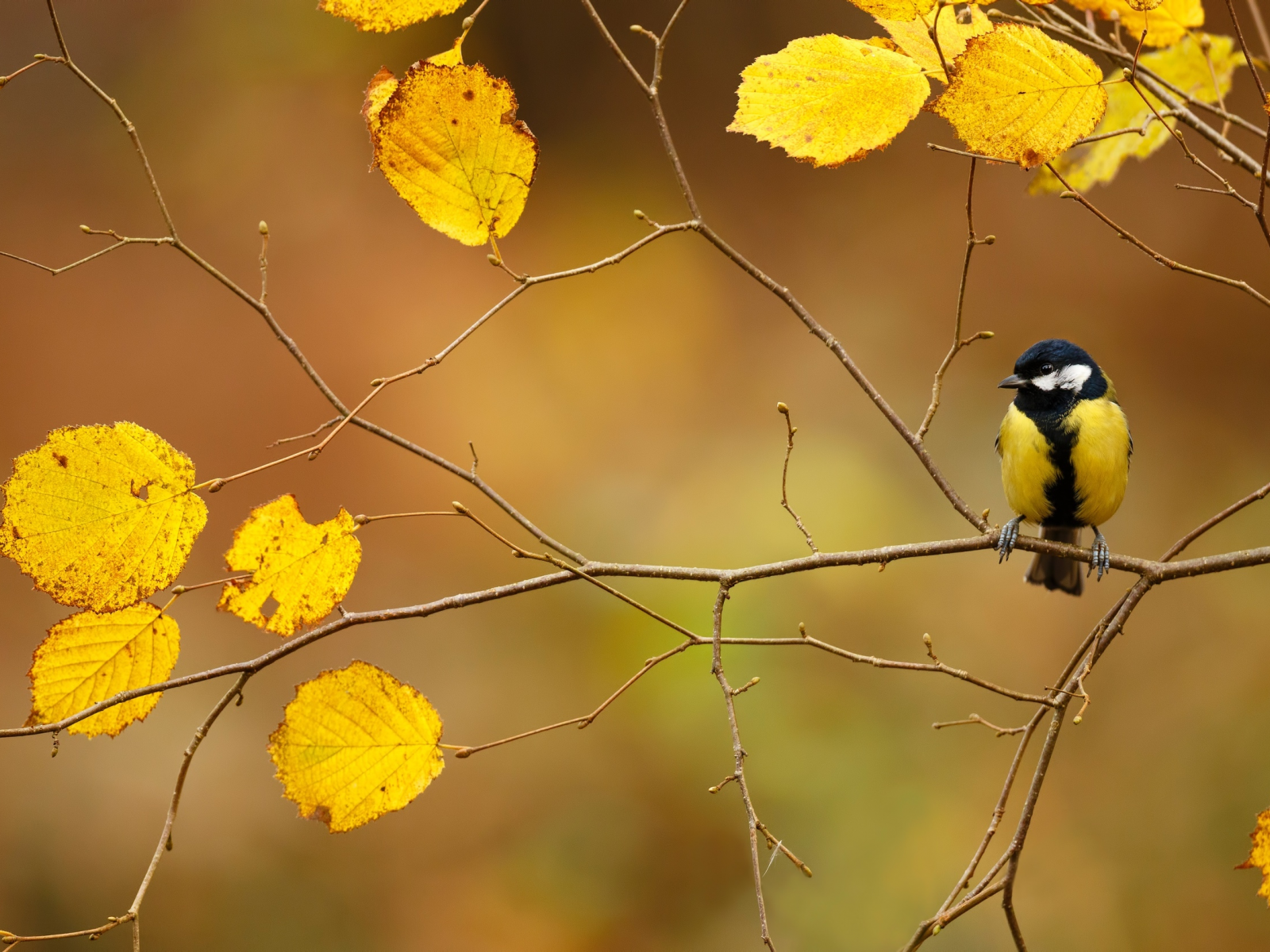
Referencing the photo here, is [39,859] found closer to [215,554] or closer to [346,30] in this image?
[215,554]

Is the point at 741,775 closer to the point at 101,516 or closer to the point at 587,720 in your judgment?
the point at 587,720

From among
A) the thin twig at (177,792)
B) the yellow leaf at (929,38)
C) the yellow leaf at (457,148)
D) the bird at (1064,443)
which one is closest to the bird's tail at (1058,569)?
the bird at (1064,443)

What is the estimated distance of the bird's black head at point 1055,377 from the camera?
154cm

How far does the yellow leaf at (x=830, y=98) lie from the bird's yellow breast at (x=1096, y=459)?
92cm

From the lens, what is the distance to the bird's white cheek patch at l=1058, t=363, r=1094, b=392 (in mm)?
1566

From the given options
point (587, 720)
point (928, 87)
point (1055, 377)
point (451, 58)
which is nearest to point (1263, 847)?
point (587, 720)

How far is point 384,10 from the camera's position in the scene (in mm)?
706

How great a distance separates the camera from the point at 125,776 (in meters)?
2.71

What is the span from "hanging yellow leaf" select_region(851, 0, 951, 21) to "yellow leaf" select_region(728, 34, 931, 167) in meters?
0.06

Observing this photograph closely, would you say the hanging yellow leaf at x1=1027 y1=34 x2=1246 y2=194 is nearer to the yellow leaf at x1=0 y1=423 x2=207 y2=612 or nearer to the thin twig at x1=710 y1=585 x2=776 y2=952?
the thin twig at x1=710 y1=585 x2=776 y2=952

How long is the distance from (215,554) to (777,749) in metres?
1.86

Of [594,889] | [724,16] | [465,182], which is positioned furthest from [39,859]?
[724,16]

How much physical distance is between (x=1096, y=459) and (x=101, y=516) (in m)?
1.39

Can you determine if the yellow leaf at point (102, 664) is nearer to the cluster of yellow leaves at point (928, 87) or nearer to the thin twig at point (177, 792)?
the thin twig at point (177, 792)
